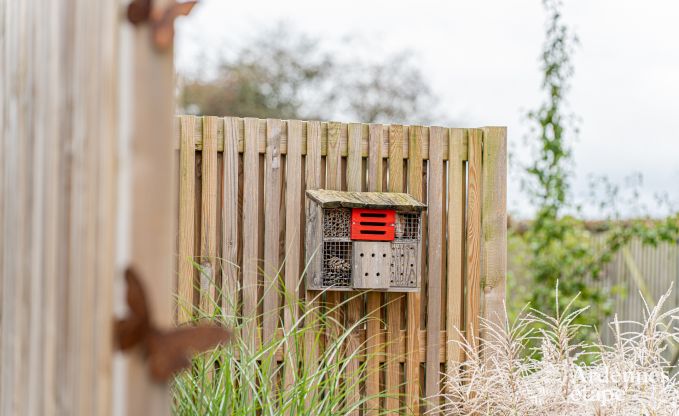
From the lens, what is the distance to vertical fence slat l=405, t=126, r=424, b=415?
3542 mm

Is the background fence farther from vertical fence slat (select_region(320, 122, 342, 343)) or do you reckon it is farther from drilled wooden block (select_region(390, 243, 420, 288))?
vertical fence slat (select_region(320, 122, 342, 343))

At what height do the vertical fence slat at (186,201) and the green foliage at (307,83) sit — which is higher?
the green foliage at (307,83)

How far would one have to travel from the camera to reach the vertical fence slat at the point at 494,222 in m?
3.68

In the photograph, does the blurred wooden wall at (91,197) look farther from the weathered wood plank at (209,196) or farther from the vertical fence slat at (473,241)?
the vertical fence slat at (473,241)

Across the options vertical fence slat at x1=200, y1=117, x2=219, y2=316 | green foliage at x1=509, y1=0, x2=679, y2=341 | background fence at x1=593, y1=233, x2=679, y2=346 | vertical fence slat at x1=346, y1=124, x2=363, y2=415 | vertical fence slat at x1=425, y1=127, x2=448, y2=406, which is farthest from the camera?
background fence at x1=593, y1=233, x2=679, y2=346

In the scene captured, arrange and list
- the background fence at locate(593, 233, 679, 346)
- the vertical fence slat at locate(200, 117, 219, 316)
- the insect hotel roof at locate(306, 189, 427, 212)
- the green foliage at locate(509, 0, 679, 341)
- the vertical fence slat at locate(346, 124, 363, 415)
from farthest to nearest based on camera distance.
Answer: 1. the background fence at locate(593, 233, 679, 346)
2. the green foliage at locate(509, 0, 679, 341)
3. the vertical fence slat at locate(346, 124, 363, 415)
4. the vertical fence slat at locate(200, 117, 219, 316)
5. the insect hotel roof at locate(306, 189, 427, 212)

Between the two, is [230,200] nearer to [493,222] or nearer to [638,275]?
[493,222]

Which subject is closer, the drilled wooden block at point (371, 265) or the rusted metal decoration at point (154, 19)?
the rusted metal decoration at point (154, 19)

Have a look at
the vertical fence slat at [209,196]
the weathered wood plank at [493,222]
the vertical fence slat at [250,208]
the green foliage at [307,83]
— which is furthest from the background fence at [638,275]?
the green foliage at [307,83]

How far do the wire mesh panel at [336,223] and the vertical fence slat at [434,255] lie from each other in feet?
1.70

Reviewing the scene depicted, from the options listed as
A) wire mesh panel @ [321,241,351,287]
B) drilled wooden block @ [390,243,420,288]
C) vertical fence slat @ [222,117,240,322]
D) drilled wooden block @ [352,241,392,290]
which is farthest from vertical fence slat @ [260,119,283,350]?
drilled wooden block @ [390,243,420,288]

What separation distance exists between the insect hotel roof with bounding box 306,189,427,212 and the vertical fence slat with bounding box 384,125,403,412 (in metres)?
0.14

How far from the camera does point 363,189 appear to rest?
3.55 m

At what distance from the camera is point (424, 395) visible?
11.9 ft
